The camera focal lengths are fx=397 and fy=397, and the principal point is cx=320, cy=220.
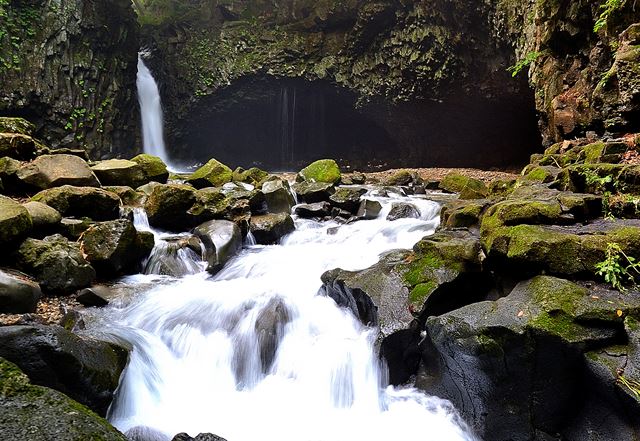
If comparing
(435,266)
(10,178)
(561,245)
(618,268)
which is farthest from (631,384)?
(10,178)

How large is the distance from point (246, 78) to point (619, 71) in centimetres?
1603

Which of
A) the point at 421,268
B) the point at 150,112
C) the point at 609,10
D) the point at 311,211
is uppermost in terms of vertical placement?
the point at 609,10

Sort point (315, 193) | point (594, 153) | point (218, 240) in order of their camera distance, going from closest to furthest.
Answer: point (594, 153), point (218, 240), point (315, 193)

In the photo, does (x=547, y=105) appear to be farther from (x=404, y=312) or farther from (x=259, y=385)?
(x=259, y=385)

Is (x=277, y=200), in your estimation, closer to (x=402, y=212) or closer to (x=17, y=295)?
(x=402, y=212)

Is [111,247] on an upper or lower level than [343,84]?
lower

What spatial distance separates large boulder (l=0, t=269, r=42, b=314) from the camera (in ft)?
12.9

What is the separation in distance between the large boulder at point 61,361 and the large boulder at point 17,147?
21.7 ft

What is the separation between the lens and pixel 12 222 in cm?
483

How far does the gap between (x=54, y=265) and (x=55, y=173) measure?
10.2 feet

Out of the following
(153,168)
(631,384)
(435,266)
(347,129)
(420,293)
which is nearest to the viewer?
(631,384)

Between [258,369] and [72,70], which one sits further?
[72,70]

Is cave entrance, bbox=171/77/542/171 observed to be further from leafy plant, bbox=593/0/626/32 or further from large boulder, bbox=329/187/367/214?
large boulder, bbox=329/187/367/214

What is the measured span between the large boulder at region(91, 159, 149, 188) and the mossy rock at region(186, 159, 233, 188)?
1346 mm
